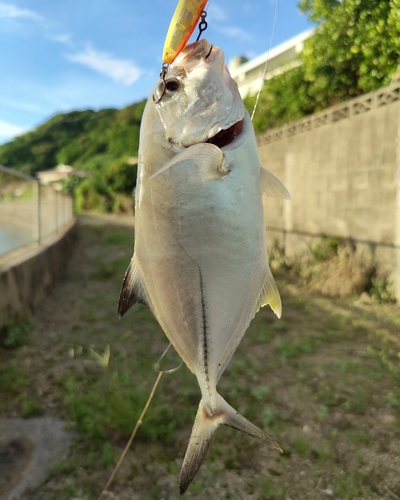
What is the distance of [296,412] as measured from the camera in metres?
3.06

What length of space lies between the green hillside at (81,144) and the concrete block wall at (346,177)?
53.8 feet

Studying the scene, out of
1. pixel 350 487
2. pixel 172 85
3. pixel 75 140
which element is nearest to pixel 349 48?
pixel 172 85

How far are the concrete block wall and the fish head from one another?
459 cm

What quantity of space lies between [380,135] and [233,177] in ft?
16.3

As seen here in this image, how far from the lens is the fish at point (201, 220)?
4.14 ft

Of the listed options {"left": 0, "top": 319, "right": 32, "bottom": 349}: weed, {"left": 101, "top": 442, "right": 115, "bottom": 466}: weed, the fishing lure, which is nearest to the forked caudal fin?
the fishing lure

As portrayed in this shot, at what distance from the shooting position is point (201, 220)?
1.29 m

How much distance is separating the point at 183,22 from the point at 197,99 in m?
0.22

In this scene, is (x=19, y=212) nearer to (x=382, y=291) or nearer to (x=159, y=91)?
(x=159, y=91)

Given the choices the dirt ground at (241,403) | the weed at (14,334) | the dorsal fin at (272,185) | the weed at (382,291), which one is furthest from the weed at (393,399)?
the weed at (14,334)

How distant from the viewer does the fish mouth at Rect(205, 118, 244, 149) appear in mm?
1301

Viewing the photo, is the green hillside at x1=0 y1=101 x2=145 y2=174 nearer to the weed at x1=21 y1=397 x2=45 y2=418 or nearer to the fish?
the weed at x1=21 y1=397 x2=45 y2=418

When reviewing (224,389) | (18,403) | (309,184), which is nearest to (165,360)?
(224,389)

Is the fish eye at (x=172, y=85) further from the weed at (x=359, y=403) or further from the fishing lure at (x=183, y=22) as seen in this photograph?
the weed at (x=359, y=403)
